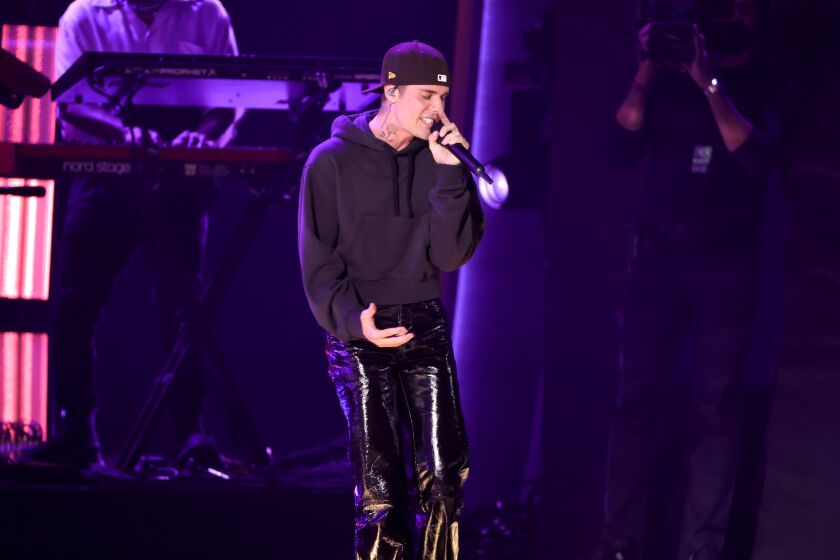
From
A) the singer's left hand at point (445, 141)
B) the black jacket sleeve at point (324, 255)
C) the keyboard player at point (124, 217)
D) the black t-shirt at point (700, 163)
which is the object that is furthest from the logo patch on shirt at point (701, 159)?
the keyboard player at point (124, 217)

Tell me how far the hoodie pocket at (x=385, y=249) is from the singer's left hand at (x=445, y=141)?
0.84ft

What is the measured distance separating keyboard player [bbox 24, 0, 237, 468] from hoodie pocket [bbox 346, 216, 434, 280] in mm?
1689

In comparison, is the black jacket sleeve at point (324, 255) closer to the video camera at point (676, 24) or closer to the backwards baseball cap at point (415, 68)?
the backwards baseball cap at point (415, 68)

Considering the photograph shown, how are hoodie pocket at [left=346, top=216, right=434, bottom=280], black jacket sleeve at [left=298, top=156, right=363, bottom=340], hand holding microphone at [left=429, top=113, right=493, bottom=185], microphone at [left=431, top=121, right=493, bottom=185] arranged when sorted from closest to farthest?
1. microphone at [left=431, top=121, right=493, bottom=185]
2. hand holding microphone at [left=429, top=113, right=493, bottom=185]
3. black jacket sleeve at [left=298, top=156, right=363, bottom=340]
4. hoodie pocket at [left=346, top=216, right=434, bottom=280]

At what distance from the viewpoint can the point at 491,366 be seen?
5.74m

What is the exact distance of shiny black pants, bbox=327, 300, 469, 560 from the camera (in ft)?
11.2

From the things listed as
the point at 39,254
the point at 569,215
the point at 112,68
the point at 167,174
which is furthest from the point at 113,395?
the point at 569,215

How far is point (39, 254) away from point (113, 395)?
865 millimetres

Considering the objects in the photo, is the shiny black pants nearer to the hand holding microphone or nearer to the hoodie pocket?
the hoodie pocket

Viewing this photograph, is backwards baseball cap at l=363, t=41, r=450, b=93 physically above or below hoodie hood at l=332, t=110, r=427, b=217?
above

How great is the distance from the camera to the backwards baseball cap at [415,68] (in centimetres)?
344

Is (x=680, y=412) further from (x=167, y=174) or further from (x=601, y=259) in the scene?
(x=167, y=174)

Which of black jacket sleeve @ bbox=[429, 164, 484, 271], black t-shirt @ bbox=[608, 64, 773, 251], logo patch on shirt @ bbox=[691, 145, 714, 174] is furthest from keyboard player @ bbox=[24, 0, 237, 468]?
logo patch on shirt @ bbox=[691, 145, 714, 174]

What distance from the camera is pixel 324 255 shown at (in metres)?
3.45
